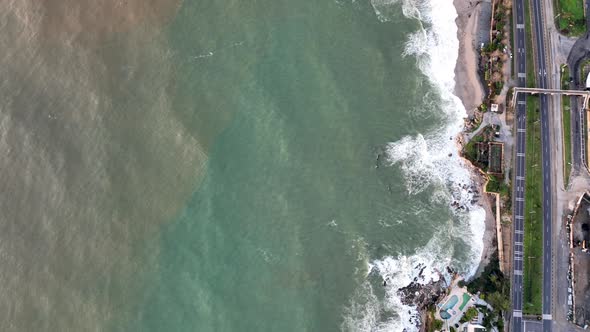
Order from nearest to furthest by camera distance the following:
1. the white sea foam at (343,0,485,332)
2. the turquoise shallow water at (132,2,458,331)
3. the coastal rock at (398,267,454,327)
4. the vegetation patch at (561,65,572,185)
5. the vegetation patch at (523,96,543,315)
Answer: the turquoise shallow water at (132,2,458,331) < the white sea foam at (343,0,485,332) < the coastal rock at (398,267,454,327) < the vegetation patch at (523,96,543,315) < the vegetation patch at (561,65,572,185)

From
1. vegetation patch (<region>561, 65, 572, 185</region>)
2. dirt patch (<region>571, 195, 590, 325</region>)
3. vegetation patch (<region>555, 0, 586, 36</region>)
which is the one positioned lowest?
dirt patch (<region>571, 195, 590, 325</region>)

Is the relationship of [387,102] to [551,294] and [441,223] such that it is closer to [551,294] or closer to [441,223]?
[441,223]

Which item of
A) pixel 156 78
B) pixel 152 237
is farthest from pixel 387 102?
pixel 152 237

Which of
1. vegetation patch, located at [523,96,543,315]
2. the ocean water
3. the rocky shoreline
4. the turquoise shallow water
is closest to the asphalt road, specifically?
vegetation patch, located at [523,96,543,315]

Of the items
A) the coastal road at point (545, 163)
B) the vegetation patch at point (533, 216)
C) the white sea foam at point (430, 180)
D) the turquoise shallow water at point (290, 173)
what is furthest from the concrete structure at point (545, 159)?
the turquoise shallow water at point (290, 173)

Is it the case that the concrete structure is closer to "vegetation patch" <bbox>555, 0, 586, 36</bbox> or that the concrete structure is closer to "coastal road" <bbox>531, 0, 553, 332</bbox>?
"coastal road" <bbox>531, 0, 553, 332</bbox>

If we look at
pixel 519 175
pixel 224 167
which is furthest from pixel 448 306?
pixel 224 167

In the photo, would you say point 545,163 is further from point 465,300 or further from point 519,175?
point 465,300
